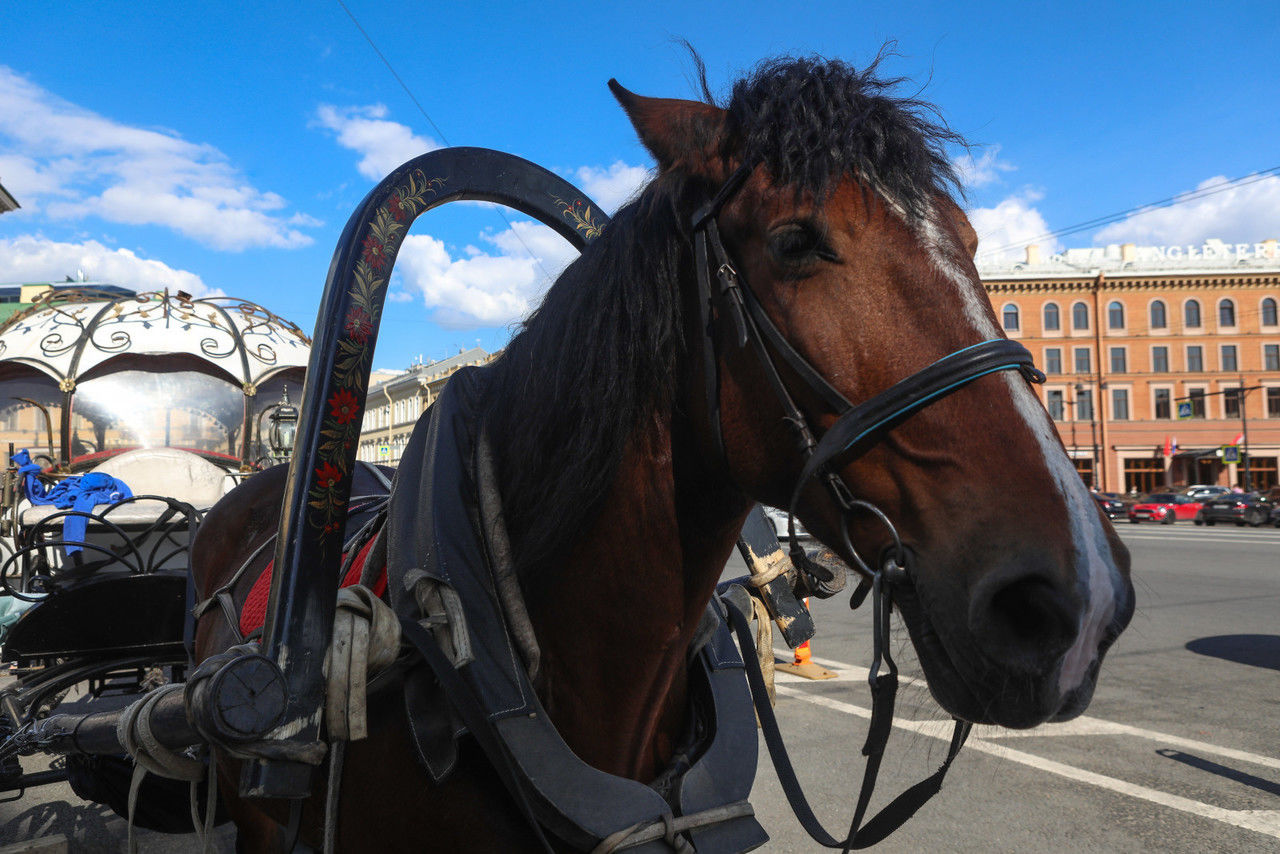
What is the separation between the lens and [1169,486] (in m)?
45.0

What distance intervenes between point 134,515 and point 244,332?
1.74 metres

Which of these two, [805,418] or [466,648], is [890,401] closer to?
[805,418]

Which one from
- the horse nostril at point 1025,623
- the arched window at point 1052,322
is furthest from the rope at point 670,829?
the arched window at point 1052,322

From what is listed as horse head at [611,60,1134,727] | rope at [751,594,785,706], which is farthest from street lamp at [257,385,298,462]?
horse head at [611,60,1134,727]

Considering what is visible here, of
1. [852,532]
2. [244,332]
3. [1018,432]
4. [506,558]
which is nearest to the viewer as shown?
[1018,432]

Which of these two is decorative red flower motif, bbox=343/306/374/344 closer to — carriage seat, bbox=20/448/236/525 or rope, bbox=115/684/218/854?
rope, bbox=115/684/218/854

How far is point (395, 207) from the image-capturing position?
165 cm

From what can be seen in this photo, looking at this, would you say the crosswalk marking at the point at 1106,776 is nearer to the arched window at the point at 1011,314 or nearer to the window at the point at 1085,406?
the arched window at the point at 1011,314

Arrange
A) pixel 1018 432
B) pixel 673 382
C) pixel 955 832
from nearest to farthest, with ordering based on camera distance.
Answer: pixel 1018 432 → pixel 673 382 → pixel 955 832

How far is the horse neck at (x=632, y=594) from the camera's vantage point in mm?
1425

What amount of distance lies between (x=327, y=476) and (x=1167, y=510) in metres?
37.8

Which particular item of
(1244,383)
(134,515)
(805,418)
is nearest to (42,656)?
(134,515)

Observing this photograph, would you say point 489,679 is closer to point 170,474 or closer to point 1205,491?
point 170,474

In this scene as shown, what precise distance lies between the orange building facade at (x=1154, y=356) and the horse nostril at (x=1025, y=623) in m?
49.2
